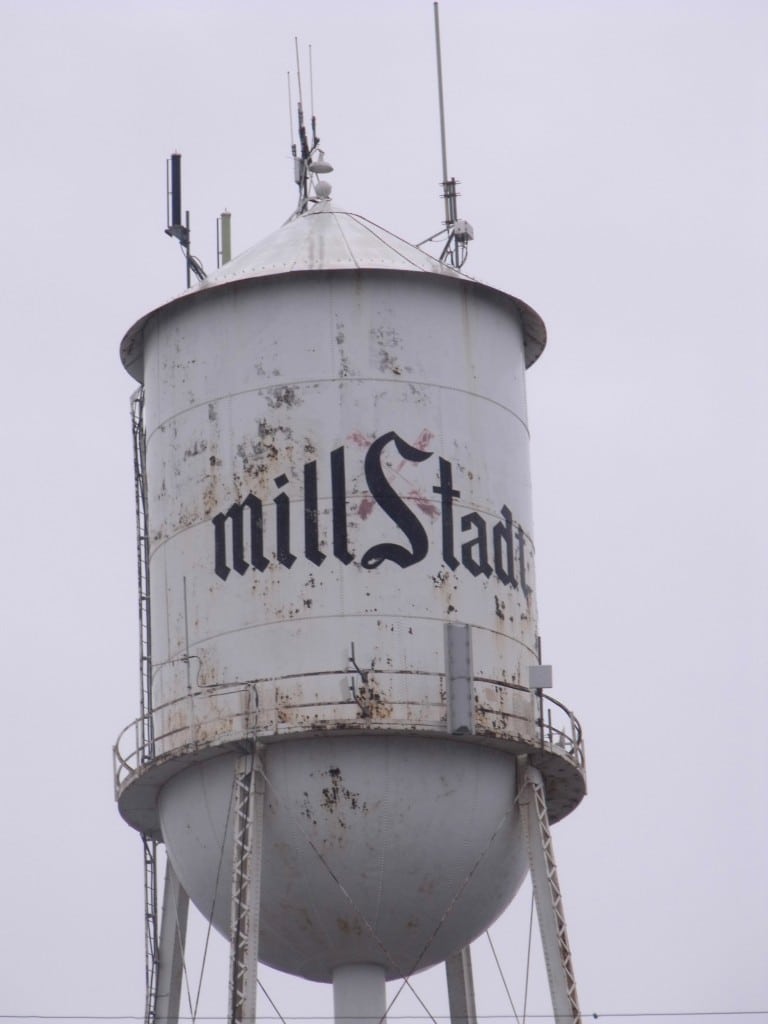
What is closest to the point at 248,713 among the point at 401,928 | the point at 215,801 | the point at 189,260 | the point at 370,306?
A: the point at 215,801

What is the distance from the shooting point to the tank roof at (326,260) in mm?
33062

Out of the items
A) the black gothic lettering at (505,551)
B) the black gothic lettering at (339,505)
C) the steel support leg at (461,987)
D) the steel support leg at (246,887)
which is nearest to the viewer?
the steel support leg at (246,887)

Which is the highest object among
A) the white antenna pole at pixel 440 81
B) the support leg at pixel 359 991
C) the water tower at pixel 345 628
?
the white antenna pole at pixel 440 81

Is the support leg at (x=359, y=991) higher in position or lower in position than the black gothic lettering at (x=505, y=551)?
lower

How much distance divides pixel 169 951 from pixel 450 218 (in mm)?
10560

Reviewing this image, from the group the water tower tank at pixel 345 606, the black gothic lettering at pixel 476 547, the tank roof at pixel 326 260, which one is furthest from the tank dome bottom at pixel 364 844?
the tank roof at pixel 326 260

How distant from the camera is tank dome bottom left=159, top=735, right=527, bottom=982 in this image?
31.1 m

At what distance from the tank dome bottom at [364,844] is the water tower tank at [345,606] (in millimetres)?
27

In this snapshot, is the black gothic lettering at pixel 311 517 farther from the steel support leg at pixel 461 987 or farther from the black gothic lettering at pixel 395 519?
the steel support leg at pixel 461 987

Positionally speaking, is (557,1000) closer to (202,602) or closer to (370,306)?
(202,602)

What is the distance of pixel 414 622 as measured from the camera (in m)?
31.6

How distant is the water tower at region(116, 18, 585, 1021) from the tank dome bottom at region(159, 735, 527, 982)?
30 mm

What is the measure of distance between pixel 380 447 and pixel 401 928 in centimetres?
580

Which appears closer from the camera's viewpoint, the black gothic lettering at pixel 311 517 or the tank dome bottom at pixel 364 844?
the tank dome bottom at pixel 364 844
